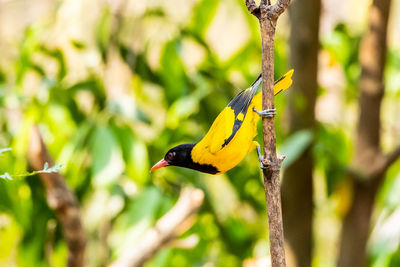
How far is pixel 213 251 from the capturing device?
315 centimetres

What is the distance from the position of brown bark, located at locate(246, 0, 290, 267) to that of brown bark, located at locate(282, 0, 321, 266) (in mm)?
1483

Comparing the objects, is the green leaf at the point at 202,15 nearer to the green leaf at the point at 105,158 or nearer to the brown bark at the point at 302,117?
the brown bark at the point at 302,117

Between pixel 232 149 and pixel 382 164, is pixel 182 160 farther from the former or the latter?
pixel 382 164

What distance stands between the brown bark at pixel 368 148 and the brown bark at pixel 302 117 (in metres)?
0.19

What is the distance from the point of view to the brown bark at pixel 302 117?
208cm

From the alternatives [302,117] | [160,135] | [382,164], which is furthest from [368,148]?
[160,135]

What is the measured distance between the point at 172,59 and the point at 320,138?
80cm

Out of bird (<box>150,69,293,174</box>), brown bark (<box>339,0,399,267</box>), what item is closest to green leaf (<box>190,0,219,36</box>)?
brown bark (<box>339,0,399,267</box>)

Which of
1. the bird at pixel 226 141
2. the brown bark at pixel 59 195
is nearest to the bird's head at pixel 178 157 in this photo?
the bird at pixel 226 141

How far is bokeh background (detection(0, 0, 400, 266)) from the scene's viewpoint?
2000mm

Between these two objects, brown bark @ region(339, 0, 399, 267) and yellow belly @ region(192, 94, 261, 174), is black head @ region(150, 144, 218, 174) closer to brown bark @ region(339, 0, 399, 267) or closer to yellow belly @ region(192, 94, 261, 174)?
yellow belly @ region(192, 94, 261, 174)

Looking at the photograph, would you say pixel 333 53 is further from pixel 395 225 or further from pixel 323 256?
pixel 323 256

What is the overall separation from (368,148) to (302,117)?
1.09 ft

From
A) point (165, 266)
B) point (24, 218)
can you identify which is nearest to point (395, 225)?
point (165, 266)
